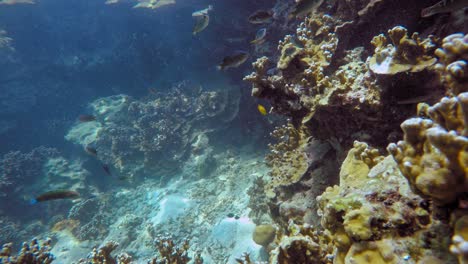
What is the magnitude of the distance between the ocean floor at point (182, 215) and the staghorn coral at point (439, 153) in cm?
451

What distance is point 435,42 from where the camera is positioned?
10.0 ft

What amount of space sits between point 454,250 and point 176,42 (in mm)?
14365

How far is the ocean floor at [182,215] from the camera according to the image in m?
6.61

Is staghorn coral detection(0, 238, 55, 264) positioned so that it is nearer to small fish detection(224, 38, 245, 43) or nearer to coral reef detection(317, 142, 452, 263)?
coral reef detection(317, 142, 452, 263)

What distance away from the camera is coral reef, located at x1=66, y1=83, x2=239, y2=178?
10.5m

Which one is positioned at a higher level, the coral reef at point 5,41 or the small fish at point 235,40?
the coral reef at point 5,41

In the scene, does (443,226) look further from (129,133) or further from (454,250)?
(129,133)

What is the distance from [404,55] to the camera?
9.59 feet

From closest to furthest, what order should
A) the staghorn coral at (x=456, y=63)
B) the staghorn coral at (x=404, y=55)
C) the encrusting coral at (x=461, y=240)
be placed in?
the encrusting coral at (x=461, y=240)
the staghorn coral at (x=456, y=63)
the staghorn coral at (x=404, y=55)

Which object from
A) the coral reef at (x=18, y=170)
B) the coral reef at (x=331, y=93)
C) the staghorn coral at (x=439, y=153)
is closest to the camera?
the staghorn coral at (x=439, y=153)

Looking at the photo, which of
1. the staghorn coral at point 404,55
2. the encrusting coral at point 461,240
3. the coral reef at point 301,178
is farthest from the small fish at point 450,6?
the encrusting coral at point 461,240

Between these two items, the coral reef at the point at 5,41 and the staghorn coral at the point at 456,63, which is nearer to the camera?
the staghorn coral at the point at 456,63

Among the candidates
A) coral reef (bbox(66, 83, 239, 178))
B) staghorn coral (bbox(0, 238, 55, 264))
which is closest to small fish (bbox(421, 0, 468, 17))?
staghorn coral (bbox(0, 238, 55, 264))

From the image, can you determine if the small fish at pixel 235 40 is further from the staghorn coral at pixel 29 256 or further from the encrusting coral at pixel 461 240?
the encrusting coral at pixel 461 240
